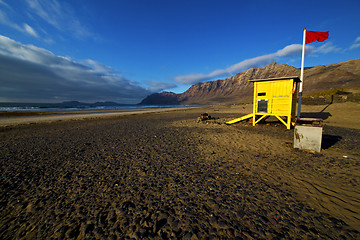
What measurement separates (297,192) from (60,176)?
6.46 metres

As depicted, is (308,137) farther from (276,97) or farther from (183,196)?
(183,196)

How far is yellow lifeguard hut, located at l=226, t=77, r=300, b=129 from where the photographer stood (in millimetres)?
9367

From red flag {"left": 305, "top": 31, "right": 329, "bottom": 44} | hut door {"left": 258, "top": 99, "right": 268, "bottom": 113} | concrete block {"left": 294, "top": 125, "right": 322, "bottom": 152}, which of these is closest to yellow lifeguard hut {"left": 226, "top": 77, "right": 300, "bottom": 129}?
hut door {"left": 258, "top": 99, "right": 268, "bottom": 113}

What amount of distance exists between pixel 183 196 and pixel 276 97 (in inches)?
432

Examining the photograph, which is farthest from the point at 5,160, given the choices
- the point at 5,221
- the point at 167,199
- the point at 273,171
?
the point at 273,171

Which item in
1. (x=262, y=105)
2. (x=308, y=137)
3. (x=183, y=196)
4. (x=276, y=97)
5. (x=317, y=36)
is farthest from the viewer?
(x=317, y=36)

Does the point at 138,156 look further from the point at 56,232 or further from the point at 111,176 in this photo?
the point at 56,232

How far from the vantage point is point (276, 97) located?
9898 mm

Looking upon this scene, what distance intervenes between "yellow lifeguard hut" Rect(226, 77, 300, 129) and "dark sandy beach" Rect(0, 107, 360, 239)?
4.99 metres

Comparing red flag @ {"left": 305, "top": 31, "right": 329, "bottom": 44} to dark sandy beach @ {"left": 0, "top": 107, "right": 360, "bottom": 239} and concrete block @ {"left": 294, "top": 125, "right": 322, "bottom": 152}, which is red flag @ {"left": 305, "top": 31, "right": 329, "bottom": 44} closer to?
dark sandy beach @ {"left": 0, "top": 107, "right": 360, "bottom": 239}

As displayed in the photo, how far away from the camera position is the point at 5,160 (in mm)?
4984

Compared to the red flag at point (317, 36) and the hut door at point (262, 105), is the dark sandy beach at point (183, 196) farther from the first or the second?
the red flag at point (317, 36)

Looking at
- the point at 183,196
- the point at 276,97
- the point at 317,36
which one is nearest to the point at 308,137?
the point at 276,97

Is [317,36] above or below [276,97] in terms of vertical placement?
above
